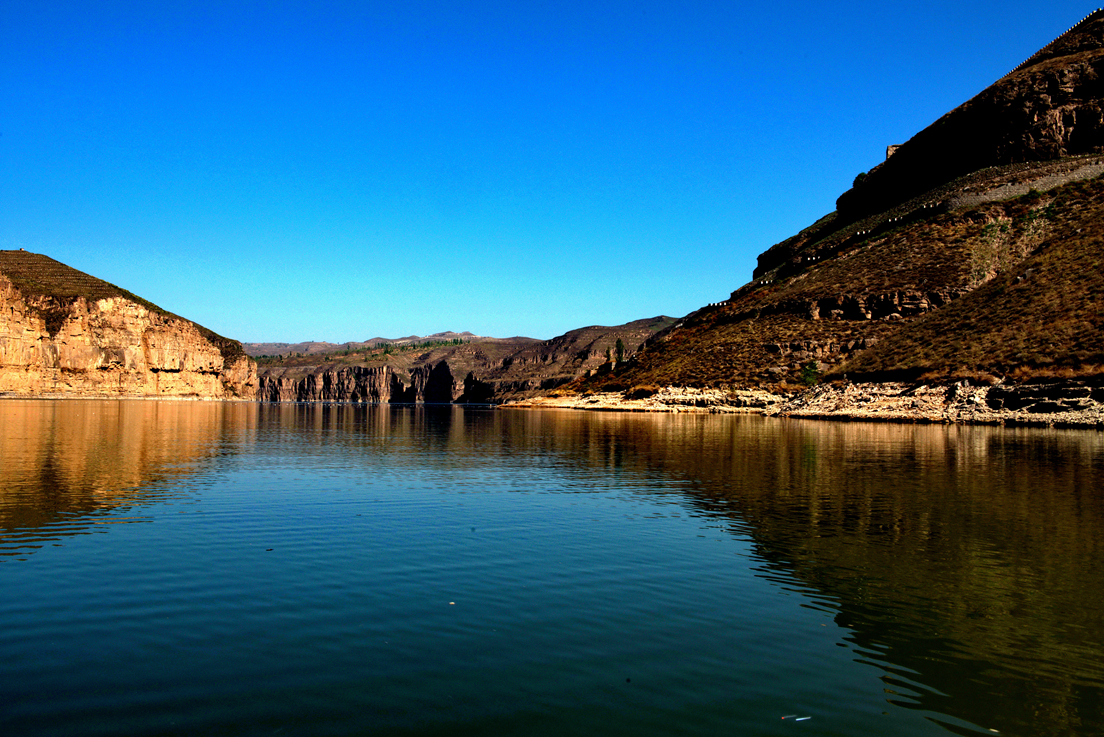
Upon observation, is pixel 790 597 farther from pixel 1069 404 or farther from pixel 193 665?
pixel 1069 404

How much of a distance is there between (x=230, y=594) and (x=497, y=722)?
6.22 m

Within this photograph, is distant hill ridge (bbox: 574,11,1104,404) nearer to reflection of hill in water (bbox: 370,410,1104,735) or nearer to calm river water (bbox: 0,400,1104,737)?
reflection of hill in water (bbox: 370,410,1104,735)

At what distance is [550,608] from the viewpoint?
35.3 feet

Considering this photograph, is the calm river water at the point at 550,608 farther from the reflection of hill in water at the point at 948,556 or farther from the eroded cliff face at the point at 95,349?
the eroded cliff face at the point at 95,349

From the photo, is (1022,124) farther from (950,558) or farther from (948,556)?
(950,558)

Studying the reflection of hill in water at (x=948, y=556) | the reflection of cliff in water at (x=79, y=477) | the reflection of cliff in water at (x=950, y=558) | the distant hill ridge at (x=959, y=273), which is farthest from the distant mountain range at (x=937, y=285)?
the reflection of cliff in water at (x=79, y=477)

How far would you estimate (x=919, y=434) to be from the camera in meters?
47.7

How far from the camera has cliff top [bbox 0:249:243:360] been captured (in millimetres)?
156875

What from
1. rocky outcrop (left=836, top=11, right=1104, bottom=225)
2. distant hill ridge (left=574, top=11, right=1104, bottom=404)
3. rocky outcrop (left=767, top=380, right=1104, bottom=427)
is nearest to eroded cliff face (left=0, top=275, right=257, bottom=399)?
Answer: distant hill ridge (left=574, top=11, right=1104, bottom=404)

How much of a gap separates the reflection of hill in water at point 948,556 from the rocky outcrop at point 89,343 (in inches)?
6020

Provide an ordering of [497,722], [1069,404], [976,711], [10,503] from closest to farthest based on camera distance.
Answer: [497,722]
[976,711]
[10,503]
[1069,404]

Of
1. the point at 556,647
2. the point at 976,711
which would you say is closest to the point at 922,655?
the point at 976,711

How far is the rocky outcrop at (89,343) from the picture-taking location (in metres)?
144

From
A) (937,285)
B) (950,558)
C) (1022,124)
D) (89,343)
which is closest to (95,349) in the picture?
(89,343)
